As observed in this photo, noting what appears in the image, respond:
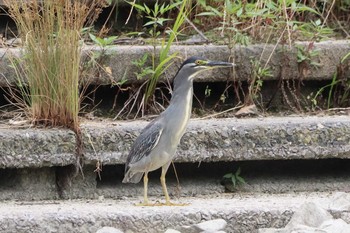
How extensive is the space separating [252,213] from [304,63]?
5.50 feet

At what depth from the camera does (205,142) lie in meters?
5.32

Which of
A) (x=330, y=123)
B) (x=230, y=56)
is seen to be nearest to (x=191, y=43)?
(x=230, y=56)

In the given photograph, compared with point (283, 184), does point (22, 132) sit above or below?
above

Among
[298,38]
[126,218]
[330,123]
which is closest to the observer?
[126,218]

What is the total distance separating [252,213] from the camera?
4.57 meters

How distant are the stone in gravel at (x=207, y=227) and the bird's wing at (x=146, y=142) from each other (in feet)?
2.09

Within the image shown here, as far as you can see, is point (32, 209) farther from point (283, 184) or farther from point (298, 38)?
point (298, 38)

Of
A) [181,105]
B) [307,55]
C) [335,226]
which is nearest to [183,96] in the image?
[181,105]

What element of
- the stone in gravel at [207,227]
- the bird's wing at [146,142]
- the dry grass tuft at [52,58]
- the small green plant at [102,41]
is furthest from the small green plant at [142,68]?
the stone in gravel at [207,227]

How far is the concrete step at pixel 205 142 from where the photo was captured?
5.09 metres

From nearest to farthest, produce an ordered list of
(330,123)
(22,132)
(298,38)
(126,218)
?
(126,218) → (22,132) → (330,123) → (298,38)

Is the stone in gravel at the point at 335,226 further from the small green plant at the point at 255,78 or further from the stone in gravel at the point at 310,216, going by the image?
the small green plant at the point at 255,78

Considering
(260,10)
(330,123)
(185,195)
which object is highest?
(260,10)

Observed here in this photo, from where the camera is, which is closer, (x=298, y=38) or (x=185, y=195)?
(x=185, y=195)
